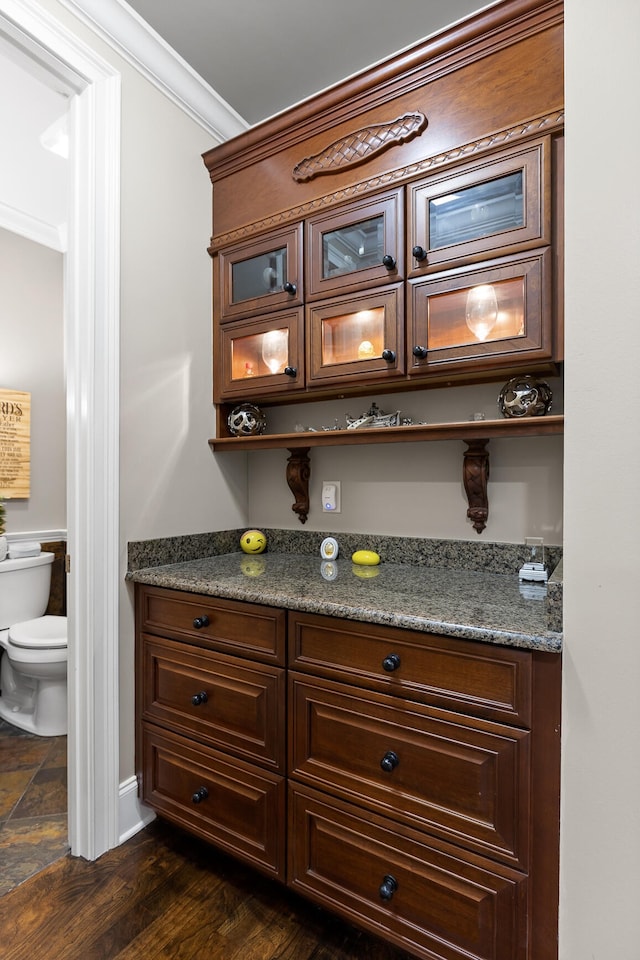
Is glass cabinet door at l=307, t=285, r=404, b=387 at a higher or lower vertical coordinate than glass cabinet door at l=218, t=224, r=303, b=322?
lower

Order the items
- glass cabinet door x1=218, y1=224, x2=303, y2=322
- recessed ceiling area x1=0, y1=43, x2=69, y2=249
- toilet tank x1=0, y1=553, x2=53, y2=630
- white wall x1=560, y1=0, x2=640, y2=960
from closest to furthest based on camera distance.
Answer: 1. white wall x1=560, y1=0, x2=640, y2=960
2. glass cabinet door x1=218, y1=224, x2=303, y2=322
3. recessed ceiling area x1=0, y1=43, x2=69, y2=249
4. toilet tank x1=0, y1=553, x2=53, y2=630

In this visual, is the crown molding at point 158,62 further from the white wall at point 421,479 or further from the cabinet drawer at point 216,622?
the cabinet drawer at point 216,622

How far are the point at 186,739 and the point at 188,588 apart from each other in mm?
497

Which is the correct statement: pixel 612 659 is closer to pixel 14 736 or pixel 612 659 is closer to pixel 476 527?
pixel 476 527

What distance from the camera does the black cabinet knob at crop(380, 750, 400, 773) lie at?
1183 mm

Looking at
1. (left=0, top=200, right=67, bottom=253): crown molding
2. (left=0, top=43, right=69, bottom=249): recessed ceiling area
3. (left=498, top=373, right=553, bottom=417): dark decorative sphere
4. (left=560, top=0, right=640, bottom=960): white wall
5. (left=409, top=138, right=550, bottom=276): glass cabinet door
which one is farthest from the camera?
(left=0, top=200, right=67, bottom=253): crown molding

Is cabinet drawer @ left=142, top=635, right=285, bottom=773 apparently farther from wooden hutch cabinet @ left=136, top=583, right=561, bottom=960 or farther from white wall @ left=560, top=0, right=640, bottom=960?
white wall @ left=560, top=0, right=640, bottom=960

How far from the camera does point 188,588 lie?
1562 millimetres

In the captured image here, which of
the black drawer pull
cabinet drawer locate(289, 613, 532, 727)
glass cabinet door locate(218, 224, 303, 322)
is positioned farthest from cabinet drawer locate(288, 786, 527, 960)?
glass cabinet door locate(218, 224, 303, 322)

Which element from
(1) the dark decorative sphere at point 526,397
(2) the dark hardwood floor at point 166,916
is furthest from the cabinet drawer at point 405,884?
(1) the dark decorative sphere at point 526,397

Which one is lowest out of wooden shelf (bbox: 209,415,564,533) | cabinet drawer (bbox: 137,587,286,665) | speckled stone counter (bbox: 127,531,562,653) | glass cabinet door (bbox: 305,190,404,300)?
cabinet drawer (bbox: 137,587,286,665)

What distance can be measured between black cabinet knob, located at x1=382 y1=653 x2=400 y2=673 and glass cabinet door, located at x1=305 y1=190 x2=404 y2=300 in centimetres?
115

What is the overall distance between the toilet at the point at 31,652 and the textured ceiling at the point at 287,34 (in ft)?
8.03

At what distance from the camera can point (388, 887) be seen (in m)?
1.19
